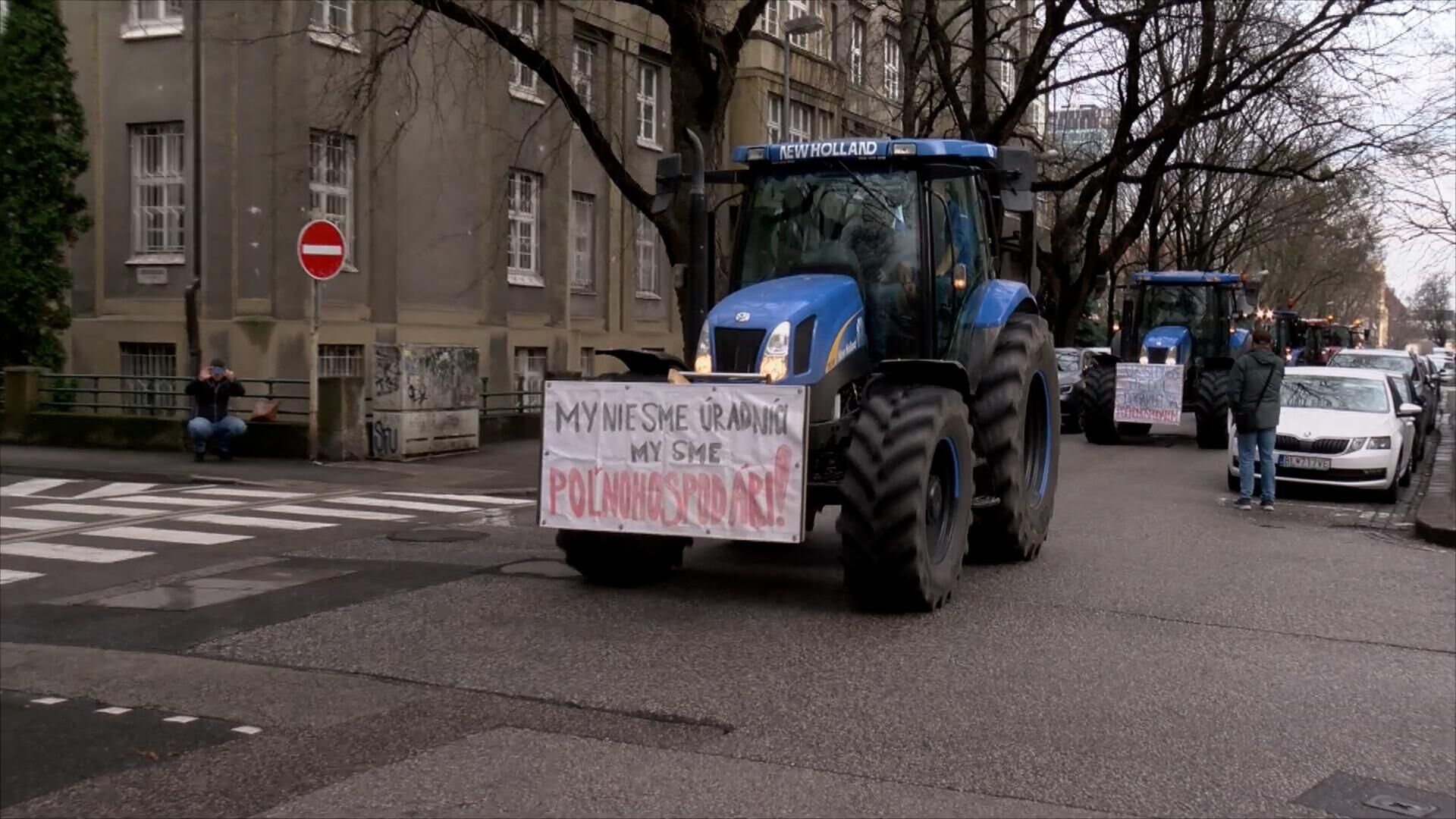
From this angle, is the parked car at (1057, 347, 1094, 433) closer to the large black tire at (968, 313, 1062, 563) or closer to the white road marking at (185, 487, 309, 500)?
the large black tire at (968, 313, 1062, 563)

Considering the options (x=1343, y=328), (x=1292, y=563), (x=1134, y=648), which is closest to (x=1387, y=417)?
(x=1292, y=563)

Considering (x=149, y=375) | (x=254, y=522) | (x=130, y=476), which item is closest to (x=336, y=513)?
(x=254, y=522)

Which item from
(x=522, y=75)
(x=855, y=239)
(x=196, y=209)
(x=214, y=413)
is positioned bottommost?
(x=214, y=413)

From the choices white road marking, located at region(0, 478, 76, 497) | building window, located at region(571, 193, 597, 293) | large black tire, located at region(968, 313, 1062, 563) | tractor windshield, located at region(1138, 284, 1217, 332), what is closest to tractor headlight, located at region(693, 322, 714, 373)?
large black tire, located at region(968, 313, 1062, 563)

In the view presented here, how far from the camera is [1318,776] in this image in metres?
5.65

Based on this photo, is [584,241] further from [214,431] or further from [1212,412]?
[1212,412]

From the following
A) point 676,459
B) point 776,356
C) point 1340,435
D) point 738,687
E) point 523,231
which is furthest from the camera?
point 523,231

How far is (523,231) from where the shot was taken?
28.9m

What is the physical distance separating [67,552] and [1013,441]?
8.17 m

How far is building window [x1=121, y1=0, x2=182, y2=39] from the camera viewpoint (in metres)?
22.8

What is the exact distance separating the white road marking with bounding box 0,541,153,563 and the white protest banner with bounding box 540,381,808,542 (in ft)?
16.8

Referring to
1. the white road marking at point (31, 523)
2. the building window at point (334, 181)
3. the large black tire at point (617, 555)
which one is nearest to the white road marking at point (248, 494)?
the white road marking at point (31, 523)

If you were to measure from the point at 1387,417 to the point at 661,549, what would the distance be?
10971 millimetres

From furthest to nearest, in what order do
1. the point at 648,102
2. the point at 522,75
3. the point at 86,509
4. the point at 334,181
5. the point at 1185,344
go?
the point at 648,102 → the point at 522,75 → the point at 1185,344 → the point at 334,181 → the point at 86,509
